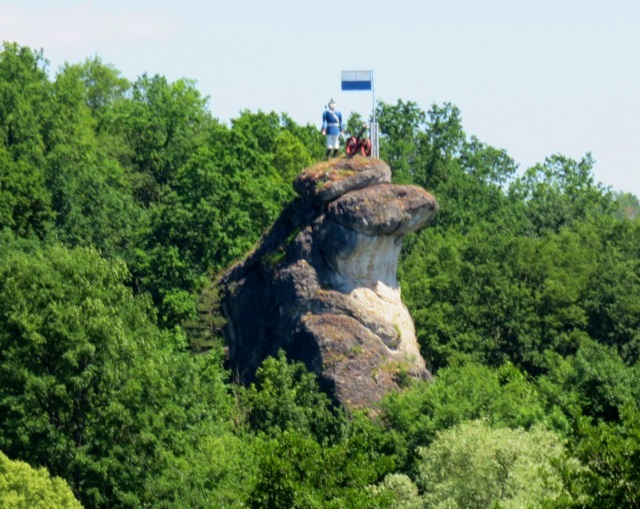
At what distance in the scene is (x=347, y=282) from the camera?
61125mm

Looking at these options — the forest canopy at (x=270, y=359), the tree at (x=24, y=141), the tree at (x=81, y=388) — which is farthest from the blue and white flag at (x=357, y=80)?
the tree at (x=24, y=141)

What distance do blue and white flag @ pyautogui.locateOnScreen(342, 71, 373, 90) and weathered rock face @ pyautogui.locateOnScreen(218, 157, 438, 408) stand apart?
13.8ft

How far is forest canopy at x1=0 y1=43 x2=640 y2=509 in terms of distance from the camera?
175 ft

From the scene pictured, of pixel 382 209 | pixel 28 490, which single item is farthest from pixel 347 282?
pixel 28 490

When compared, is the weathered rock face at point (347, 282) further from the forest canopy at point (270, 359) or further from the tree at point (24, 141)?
the tree at point (24, 141)

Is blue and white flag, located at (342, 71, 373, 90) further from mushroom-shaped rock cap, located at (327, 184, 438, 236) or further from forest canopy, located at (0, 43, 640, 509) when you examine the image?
forest canopy, located at (0, 43, 640, 509)

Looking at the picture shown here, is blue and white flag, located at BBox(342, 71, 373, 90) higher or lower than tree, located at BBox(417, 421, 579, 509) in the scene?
higher

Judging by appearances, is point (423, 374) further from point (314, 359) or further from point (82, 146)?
point (82, 146)

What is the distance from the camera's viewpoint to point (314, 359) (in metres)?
61.0

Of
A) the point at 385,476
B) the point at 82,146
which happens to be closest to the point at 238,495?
the point at 385,476

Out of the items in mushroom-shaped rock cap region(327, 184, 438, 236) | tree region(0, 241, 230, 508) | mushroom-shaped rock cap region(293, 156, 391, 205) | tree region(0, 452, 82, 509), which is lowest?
tree region(0, 452, 82, 509)

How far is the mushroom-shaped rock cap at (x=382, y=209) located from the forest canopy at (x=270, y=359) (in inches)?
166

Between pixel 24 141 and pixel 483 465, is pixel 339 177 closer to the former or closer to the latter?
pixel 483 465

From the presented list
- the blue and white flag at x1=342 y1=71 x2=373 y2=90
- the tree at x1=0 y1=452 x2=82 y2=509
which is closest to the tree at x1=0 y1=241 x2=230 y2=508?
the tree at x1=0 y1=452 x2=82 y2=509
